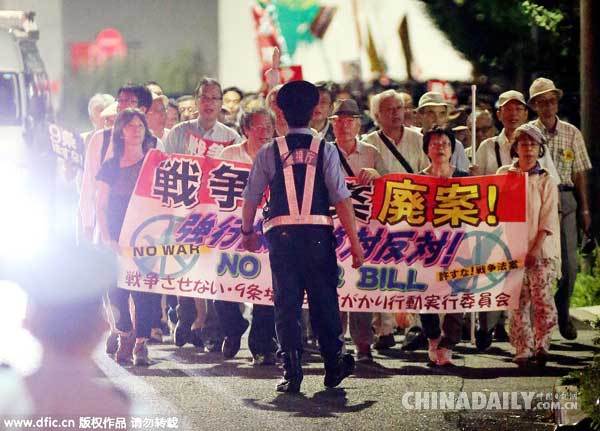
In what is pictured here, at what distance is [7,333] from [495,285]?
387 centimetres

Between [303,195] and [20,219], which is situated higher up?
[303,195]

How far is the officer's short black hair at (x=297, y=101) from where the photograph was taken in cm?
1036

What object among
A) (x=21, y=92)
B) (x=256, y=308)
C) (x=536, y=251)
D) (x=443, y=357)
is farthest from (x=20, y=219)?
(x=536, y=251)

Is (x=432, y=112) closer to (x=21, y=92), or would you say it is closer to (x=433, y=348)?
(x=433, y=348)

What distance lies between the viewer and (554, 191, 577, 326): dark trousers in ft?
42.8

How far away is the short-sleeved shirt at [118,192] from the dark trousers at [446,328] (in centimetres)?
233

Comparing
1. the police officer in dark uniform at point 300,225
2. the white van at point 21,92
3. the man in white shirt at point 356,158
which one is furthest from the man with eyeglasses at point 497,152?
the white van at point 21,92

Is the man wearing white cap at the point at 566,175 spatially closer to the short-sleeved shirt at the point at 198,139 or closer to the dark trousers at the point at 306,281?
the short-sleeved shirt at the point at 198,139

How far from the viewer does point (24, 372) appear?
35.7ft

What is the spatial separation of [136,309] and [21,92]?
1018cm

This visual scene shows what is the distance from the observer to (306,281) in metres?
10.5

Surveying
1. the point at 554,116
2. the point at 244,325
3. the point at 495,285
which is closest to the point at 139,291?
the point at 244,325

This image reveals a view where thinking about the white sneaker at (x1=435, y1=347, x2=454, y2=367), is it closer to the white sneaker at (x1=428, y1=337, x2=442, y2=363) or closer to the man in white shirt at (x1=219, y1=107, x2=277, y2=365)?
the white sneaker at (x1=428, y1=337, x2=442, y2=363)

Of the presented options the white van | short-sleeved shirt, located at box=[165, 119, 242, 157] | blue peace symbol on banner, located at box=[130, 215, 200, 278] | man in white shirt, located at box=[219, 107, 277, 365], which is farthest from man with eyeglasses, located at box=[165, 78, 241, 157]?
the white van
